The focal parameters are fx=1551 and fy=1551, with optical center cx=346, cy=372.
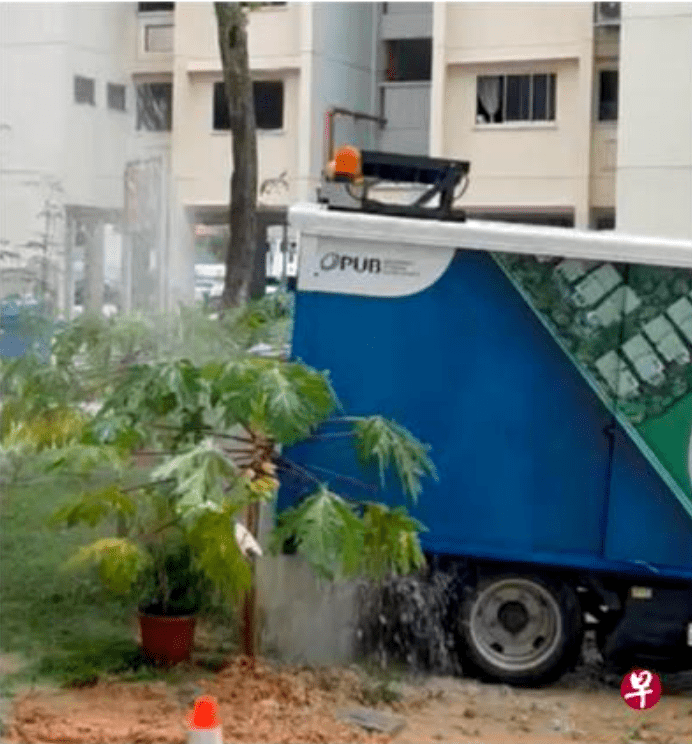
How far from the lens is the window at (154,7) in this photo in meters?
10.8

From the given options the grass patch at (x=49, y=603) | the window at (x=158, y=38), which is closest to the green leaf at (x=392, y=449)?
the grass patch at (x=49, y=603)

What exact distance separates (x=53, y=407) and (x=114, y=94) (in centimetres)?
Answer: 255

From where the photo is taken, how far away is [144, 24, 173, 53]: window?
12820 mm

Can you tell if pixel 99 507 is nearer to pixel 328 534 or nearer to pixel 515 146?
pixel 328 534

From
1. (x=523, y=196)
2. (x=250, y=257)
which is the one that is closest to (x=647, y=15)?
(x=523, y=196)

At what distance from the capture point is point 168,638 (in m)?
5.82

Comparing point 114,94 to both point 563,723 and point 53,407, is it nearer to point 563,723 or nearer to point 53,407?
point 53,407

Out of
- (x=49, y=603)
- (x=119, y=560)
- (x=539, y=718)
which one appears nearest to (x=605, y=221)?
(x=49, y=603)

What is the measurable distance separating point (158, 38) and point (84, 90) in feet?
19.2

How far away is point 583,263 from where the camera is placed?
5848mm

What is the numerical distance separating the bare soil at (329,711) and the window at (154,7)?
19.4 ft

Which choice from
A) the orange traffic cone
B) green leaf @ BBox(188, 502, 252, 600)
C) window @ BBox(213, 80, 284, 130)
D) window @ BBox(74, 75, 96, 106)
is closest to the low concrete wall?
green leaf @ BBox(188, 502, 252, 600)

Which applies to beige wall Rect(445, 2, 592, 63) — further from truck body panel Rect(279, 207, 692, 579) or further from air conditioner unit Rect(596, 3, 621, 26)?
truck body panel Rect(279, 207, 692, 579)

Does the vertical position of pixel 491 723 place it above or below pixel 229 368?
below
